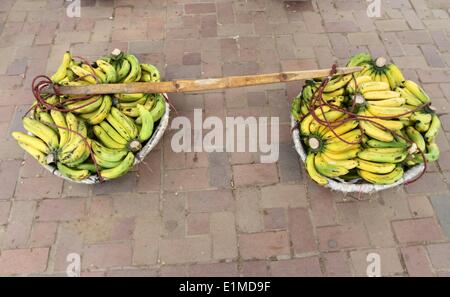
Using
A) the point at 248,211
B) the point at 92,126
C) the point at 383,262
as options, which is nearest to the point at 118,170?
the point at 92,126

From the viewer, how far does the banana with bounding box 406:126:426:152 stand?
322 centimetres

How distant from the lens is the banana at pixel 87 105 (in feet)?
10.7

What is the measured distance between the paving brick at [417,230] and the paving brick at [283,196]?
0.90 metres

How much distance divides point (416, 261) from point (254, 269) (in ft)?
4.79

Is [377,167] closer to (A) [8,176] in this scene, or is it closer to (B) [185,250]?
(B) [185,250]

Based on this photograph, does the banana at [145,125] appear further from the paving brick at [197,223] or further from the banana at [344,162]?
the banana at [344,162]

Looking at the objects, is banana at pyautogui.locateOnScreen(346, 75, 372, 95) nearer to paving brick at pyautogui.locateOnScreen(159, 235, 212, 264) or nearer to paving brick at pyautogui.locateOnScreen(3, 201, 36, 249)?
paving brick at pyautogui.locateOnScreen(159, 235, 212, 264)

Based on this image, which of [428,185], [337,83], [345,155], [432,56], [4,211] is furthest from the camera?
[432,56]

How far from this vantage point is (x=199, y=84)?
3.22m

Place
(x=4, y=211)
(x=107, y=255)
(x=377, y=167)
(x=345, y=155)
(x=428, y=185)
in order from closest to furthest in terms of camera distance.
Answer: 1. (x=377, y=167)
2. (x=345, y=155)
3. (x=107, y=255)
4. (x=4, y=211)
5. (x=428, y=185)

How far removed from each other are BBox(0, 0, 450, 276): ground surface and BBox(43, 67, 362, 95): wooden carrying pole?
823 millimetres

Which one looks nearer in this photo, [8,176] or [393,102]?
[393,102]

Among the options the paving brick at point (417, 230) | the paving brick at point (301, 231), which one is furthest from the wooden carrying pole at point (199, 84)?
the paving brick at point (417, 230)

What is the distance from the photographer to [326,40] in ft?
15.9
